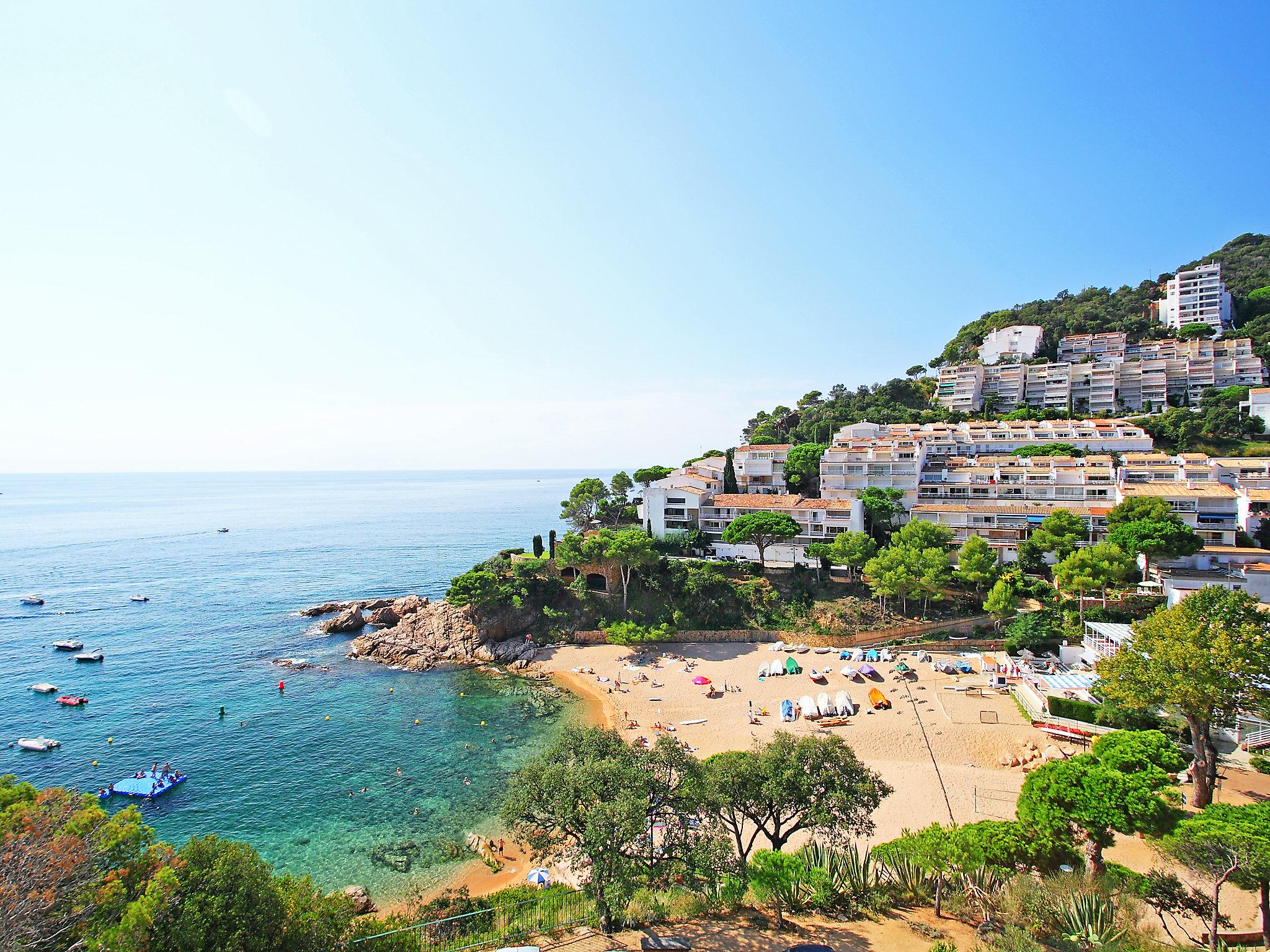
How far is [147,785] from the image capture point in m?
26.2

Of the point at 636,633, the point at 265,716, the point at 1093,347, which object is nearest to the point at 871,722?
the point at 636,633

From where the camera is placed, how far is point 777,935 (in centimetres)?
1451

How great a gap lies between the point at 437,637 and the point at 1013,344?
10810 cm

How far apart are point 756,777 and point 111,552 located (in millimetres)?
109963

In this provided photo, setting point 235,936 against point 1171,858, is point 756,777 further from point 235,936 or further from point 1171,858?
point 235,936

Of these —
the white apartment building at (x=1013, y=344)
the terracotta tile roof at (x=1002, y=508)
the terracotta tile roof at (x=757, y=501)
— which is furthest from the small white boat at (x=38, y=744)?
the white apartment building at (x=1013, y=344)

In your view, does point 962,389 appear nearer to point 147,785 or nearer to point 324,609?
point 324,609

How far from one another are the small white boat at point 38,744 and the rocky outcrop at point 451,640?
54.5 feet

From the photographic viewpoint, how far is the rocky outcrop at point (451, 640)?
4362cm

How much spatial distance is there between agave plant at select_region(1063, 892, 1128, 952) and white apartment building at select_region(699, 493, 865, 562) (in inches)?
1435

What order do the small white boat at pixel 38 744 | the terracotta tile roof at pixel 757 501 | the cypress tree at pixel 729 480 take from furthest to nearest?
the cypress tree at pixel 729 480, the terracotta tile roof at pixel 757 501, the small white boat at pixel 38 744

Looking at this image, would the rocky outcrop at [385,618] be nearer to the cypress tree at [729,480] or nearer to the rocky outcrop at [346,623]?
the rocky outcrop at [346,623]

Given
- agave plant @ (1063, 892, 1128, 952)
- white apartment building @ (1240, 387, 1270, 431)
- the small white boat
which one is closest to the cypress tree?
agave plant @ (1063, 892, 1128, 952)

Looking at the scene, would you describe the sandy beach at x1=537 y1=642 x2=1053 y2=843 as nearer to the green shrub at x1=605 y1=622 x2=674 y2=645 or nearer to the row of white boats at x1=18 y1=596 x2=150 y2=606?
the green shrub at x1=605 y1=622 x2=674 y2=645
